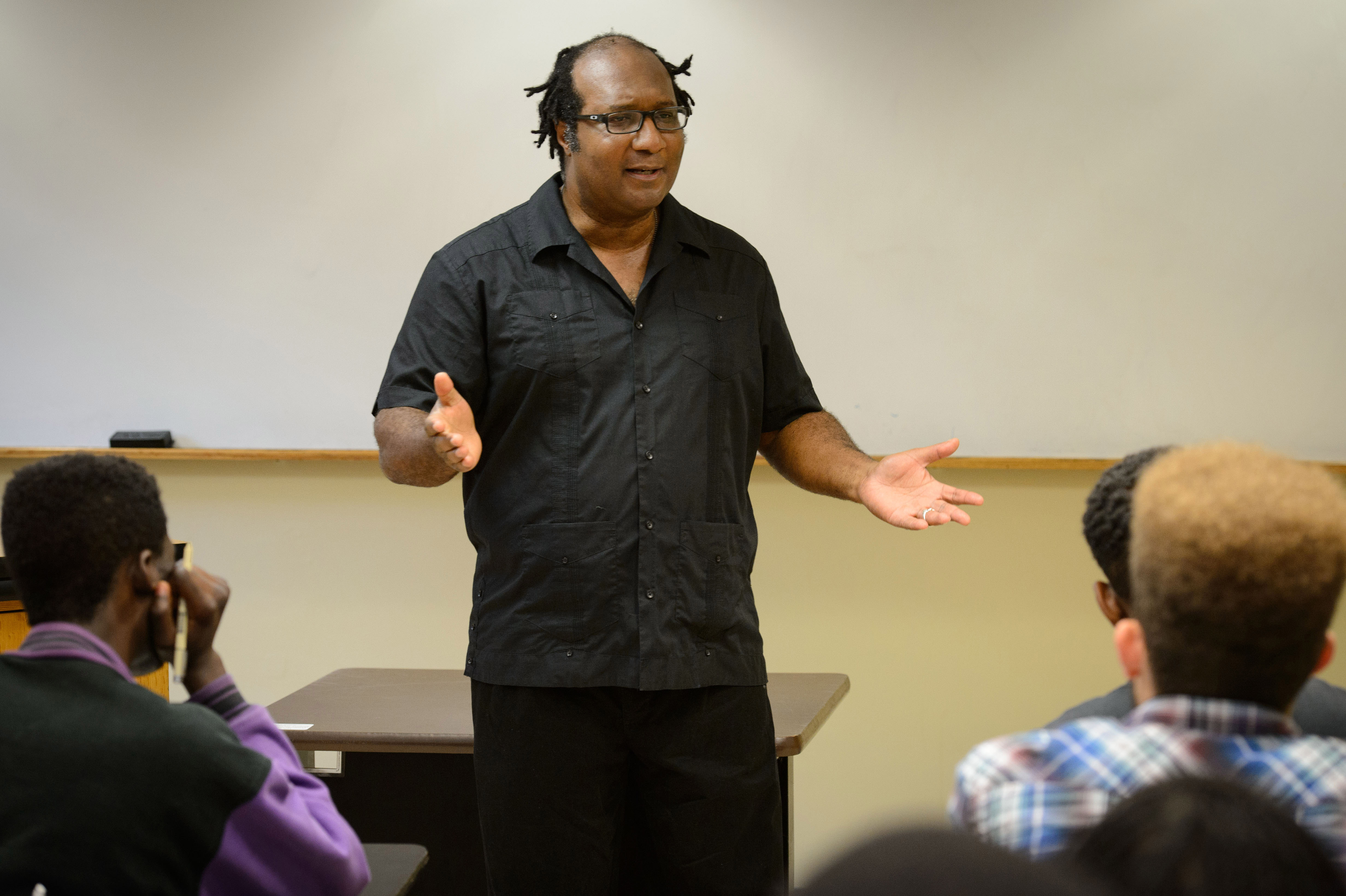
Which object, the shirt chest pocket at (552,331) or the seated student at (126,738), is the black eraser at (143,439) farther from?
the seated student at (126,738)

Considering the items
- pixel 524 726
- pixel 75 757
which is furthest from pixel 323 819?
pixel 524 726

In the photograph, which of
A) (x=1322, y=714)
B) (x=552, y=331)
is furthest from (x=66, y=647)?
(x=1322, y=714)

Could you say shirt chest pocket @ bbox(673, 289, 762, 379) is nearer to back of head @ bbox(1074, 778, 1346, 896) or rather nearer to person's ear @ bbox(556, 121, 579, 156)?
person's ear @ bbox(556, 121, 579, 156)

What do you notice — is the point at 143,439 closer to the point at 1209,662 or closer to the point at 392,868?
the point at 392,868

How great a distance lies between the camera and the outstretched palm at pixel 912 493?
169cm

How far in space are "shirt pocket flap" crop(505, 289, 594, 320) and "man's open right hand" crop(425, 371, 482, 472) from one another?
0.21 meters

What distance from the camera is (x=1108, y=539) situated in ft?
4.52

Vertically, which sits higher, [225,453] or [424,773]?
[225,453]

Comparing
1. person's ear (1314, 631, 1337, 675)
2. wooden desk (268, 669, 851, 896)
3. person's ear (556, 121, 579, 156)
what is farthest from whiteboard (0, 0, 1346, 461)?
person's ear (1314, 631, 1337, 675)

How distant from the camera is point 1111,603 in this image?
133 cm

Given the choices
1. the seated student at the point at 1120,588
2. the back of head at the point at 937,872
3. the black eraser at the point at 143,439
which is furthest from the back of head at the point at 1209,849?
the black eraser at the point at 143,439

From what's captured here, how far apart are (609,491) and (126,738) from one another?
0.79 m

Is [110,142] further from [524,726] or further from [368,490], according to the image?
[524,726]

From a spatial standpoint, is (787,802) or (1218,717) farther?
(787,802)
